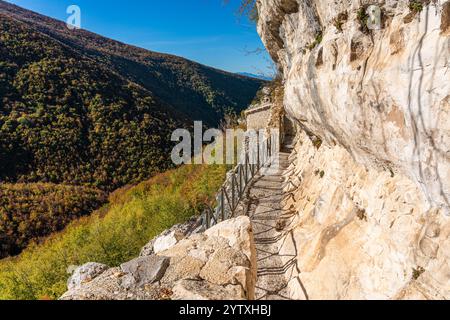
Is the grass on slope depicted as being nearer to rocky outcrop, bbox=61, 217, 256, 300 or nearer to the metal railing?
the metal railing

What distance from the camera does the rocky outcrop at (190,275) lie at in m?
2.69

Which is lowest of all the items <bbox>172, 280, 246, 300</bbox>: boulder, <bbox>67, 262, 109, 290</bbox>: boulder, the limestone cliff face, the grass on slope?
the grass on slope

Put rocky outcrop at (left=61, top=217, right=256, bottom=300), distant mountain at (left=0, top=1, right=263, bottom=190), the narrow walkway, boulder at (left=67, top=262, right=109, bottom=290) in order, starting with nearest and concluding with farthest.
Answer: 1. rocky outcrop at (left=61, top=217, right=256, bottom=300)
2. boulder at (left=67, top=262, right=109, bottom=290)
3. the narrow walkway
4. distant mountain at (left=0, top=1, right=263, bottom=190)

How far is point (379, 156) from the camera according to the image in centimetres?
354

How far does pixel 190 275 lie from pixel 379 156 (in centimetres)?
270

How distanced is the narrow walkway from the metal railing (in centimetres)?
43

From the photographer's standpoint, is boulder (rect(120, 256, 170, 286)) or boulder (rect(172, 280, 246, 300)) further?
boulder (rect(120, 256, 170, 286))

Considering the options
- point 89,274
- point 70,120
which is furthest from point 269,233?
point 70,120

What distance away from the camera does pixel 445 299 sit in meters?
2.51

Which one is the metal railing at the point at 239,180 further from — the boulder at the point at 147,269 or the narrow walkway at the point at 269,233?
the boulder at the point at 147,269

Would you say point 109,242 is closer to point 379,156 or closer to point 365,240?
point 365,240

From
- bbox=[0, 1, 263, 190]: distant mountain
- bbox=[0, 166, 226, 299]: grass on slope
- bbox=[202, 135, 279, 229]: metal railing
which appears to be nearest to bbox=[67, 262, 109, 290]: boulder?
bbox=[202, 135, 279, 229]: metal railing

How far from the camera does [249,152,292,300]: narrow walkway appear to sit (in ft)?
16.6
